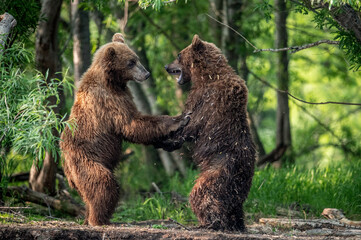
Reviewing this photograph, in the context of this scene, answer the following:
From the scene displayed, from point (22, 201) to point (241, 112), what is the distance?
4.04 m

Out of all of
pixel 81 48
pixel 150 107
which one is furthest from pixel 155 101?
pixel 81 48

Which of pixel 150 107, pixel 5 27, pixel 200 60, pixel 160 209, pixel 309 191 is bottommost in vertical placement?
pixel 160 209

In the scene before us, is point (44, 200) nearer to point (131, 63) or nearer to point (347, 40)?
point (131, 63)

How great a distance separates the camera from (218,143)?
6172 mm

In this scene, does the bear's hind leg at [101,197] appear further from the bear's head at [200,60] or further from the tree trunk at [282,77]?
the tree trunk at [282,77]

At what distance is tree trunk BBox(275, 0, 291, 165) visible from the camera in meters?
10.7

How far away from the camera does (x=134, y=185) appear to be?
38.4 feet

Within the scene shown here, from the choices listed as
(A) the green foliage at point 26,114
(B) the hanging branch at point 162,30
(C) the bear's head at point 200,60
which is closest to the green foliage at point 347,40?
(C) the bear's head at point 200,60

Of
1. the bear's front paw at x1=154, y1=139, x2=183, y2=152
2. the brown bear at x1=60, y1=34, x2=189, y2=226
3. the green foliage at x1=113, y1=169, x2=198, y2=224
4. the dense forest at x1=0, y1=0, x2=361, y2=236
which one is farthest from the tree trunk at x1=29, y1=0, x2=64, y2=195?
the bear's front paw at x1=154, y1=139, x2=183, y2=152

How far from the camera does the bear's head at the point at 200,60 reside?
6574 millimetres

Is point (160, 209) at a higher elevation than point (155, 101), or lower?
lower

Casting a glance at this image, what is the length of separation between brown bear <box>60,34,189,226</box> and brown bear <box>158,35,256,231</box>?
318 millimetres

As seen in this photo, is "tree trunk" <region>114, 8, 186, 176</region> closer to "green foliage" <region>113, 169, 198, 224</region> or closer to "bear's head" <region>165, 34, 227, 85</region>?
"green foliage" <region>113, 169, 198, 224</region>

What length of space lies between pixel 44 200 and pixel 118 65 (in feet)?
9.45
